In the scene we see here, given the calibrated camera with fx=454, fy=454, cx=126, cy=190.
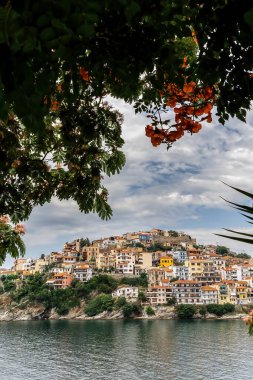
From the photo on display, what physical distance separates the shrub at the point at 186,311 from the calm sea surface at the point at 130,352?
325 inches

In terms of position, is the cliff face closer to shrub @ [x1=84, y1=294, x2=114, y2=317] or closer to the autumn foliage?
shrub @ [x1=84, y1=294, x2=114, y2=317]

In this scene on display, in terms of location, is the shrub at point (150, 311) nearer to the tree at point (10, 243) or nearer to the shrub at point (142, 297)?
the shrub at point (142, 297)

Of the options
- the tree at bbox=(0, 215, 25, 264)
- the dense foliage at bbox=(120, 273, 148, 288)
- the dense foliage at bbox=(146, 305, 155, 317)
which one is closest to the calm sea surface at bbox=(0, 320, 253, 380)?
the dense foliage at bbox=(146, 305, 155, 317)

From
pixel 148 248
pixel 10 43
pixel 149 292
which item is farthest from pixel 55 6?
pixel 148 248

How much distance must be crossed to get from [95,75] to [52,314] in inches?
4712

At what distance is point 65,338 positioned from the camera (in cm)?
7756

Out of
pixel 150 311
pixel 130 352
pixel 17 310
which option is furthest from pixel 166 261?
pixel 130 352

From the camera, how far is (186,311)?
10194cm

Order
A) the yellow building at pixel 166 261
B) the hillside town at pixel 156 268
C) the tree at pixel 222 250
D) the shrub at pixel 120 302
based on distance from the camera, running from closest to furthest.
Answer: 1. the shrub at pixel 120 302
2. the hillside town at pixel 156 268
3. the yellow building at pixel 166 261
4. the tree at pixel 222 250

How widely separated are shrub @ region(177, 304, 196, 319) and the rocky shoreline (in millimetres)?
1128

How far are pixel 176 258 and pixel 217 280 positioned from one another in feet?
60.1

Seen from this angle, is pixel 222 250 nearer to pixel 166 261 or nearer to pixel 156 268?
pixel 166 261

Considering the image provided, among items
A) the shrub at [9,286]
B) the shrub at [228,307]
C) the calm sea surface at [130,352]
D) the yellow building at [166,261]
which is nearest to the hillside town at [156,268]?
the yellow building at [166,261]

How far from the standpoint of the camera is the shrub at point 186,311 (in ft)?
334
